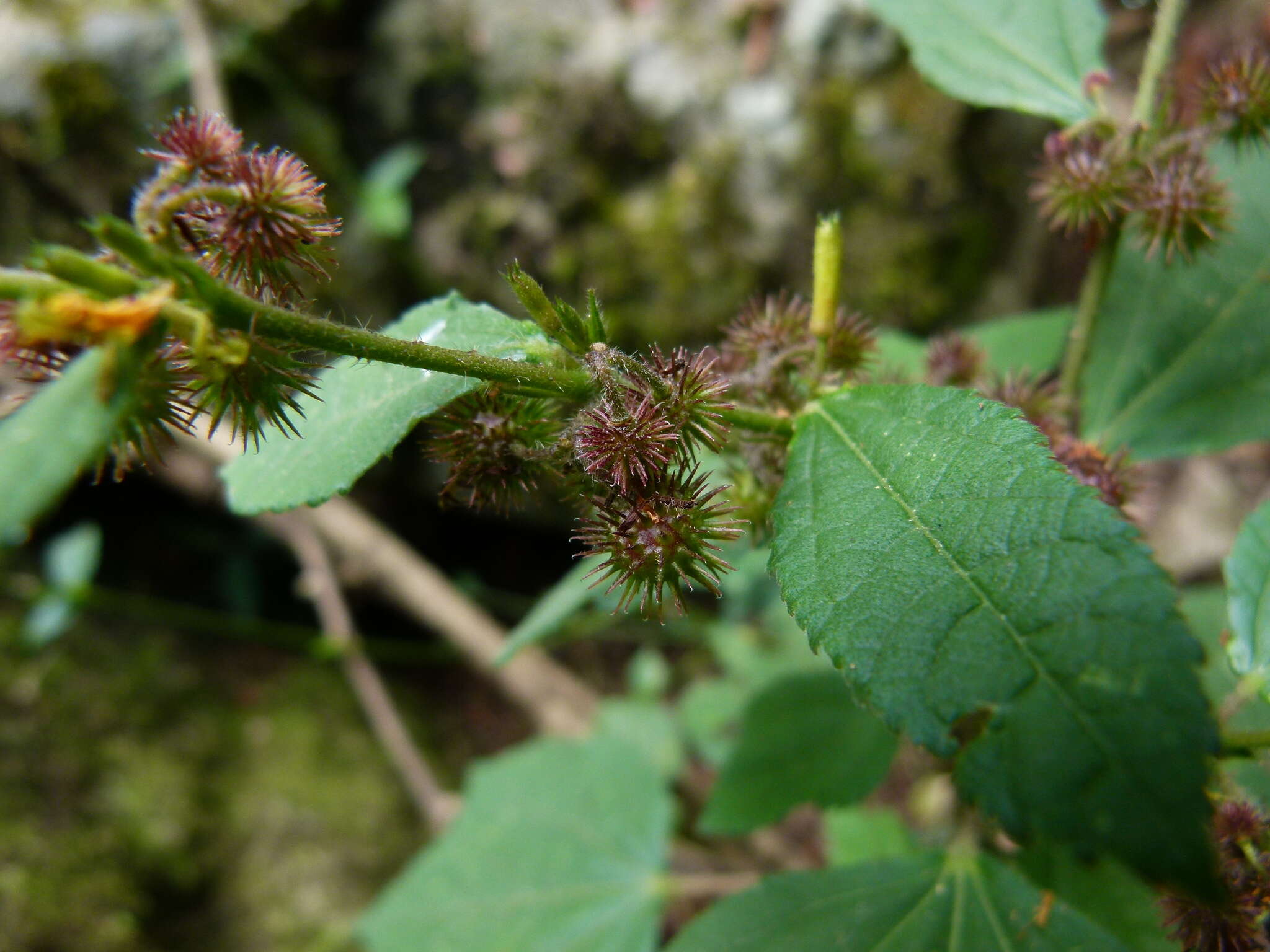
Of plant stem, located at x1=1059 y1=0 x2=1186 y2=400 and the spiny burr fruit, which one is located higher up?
plant stem, located at x1=1059 y1=0 x2=1186 y2=400

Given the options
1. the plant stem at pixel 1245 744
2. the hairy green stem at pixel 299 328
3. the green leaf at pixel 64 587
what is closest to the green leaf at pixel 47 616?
the green leaf at pixel 64 587

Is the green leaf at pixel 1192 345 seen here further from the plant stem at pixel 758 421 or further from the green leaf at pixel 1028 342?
the plant stem at pixel 758 421

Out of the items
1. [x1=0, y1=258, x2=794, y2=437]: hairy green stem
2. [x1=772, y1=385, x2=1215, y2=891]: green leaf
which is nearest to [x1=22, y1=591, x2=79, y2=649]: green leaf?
[x1=0, y1=258, x2=794, y2=437]: hairy green stem

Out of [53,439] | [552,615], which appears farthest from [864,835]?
[53,439]

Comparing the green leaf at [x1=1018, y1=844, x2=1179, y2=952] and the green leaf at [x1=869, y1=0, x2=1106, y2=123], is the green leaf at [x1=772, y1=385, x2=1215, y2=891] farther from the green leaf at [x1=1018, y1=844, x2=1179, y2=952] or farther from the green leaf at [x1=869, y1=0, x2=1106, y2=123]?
the green leaf at [x1=1018, y1=844, x2=1179, y2=952]


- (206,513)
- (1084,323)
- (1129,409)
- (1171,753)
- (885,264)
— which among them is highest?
(206,513)

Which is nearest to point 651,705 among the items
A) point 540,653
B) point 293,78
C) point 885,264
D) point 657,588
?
point 540,653

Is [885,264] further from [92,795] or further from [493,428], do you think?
[92,795]

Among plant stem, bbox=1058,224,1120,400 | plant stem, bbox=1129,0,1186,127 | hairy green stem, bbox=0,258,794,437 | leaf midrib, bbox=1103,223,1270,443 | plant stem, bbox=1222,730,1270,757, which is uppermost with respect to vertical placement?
plant stem, bbox=1129,0,1186,127
